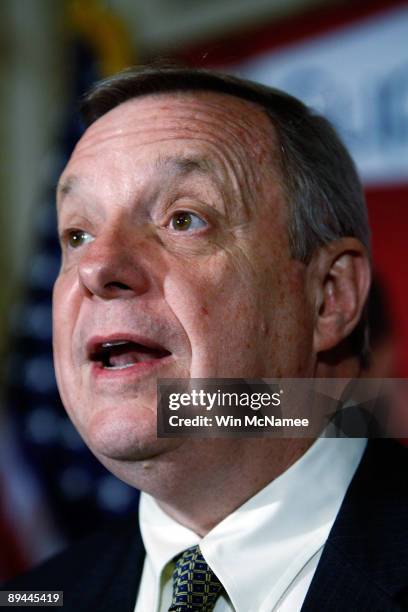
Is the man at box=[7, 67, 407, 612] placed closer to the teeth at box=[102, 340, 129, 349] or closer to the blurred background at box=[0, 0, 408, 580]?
the teeth at box=[102, 340, 129, 349]

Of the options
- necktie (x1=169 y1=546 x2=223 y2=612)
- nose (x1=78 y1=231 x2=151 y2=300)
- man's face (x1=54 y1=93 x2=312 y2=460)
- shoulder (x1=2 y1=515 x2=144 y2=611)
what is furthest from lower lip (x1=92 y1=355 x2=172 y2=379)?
shoulder (x1=2 y1=515 x2=144 y2=611)

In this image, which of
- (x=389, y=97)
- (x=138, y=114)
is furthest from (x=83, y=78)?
(x=138, y=114)

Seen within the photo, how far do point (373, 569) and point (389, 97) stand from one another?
1.99m

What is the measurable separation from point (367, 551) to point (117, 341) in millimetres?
486

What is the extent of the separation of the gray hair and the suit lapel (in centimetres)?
30

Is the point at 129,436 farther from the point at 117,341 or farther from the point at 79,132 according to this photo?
the point at 79,132

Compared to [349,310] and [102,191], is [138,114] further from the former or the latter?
[349,310]

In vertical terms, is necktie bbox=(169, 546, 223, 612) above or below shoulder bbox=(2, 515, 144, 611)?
above

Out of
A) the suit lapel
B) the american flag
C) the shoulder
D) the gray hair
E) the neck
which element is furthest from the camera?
the american flag

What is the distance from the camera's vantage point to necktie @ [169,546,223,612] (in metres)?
1.15

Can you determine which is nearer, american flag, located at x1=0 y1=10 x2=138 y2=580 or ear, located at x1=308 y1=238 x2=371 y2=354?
ear, located at x1=308 y1=238 x2=371 y2=354

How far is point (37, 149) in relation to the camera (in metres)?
3.61

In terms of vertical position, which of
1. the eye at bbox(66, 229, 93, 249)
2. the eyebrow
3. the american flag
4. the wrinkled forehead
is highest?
the wrinkled forehead

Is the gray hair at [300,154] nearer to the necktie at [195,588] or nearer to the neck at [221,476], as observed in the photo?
the neck at [221,476]
